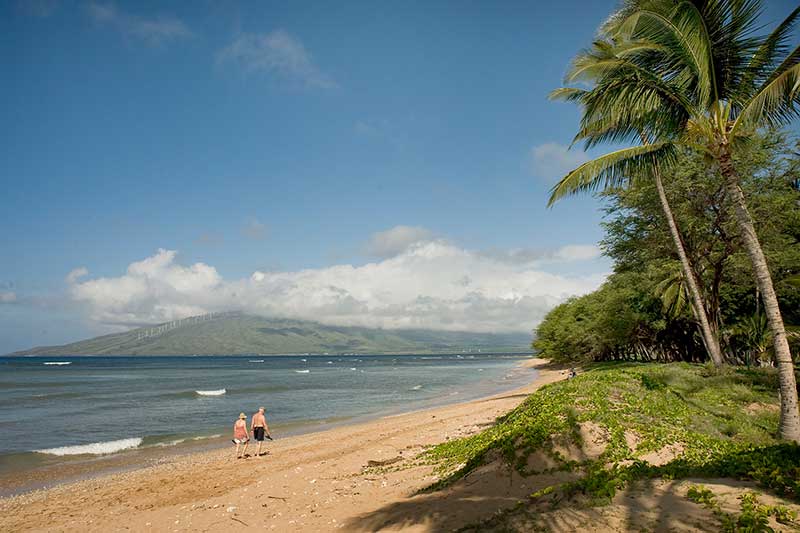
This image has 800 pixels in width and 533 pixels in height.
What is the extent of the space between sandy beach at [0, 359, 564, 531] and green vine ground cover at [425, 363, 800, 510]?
0.97 m

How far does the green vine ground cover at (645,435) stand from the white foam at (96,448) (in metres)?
14.7

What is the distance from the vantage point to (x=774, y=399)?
12.4m

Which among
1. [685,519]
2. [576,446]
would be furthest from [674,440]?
[685,519]

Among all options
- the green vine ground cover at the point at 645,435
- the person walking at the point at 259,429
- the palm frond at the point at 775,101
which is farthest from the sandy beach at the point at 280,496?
the palm frond at the point at 775,101

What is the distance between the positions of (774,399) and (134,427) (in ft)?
90.8

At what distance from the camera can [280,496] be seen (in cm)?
1033

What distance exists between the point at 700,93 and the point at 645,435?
7.27m

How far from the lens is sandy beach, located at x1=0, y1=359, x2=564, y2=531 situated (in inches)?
288

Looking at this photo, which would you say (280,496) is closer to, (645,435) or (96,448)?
(645,435)

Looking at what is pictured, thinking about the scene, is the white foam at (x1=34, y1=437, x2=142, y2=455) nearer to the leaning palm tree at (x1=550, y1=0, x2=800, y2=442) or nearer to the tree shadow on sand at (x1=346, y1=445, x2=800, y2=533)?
the tree shadow on sand at (x1=346, y1=445, x2=800, y2=533)

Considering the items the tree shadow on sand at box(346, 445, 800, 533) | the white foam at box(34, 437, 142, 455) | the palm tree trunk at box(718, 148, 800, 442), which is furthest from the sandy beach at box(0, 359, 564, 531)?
the palm tree trunk at box(718, 148, 800, 442)

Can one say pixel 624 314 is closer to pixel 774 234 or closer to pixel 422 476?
pixel 774 234

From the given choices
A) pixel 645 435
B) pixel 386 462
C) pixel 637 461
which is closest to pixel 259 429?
pixel 386 462

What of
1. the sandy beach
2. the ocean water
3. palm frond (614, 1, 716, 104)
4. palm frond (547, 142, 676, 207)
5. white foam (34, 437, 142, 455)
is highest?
palm frond (614, 1, 716, 104)
